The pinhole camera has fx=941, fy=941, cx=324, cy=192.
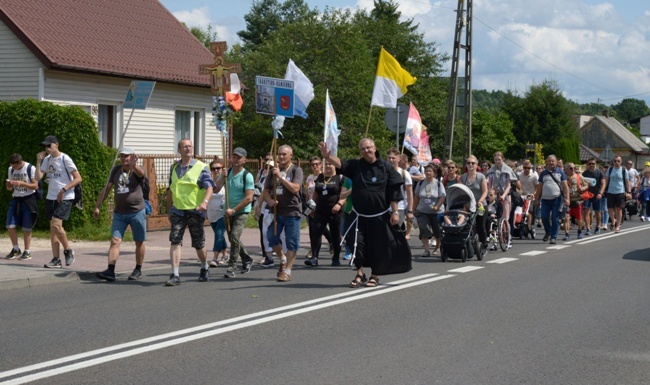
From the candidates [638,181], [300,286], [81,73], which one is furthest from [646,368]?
[638,181]

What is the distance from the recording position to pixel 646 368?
724cm

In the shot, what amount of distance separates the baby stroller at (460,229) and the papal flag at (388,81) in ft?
16.5

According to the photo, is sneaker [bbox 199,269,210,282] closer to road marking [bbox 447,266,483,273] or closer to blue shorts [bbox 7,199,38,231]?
blue shorts [bbox 7,199,38,231]

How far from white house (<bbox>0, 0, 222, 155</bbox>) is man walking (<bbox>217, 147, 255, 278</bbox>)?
11738mm

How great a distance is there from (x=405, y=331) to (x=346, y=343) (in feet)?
2.65

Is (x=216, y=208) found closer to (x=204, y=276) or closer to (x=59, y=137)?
(x=204, y=276)

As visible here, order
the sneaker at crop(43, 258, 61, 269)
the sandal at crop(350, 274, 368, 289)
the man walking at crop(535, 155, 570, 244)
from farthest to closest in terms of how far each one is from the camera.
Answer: the man walking at crop(535, 155, 570, 244) → the sneaker at crop(43, 258, 61, 269) → the sandal at crop(350, 274, 368, 289)

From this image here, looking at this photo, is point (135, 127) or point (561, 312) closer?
point (561, 312)

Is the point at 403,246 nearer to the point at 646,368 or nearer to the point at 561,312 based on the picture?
the point at 561,312

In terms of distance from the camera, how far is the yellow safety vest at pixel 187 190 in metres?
11.9

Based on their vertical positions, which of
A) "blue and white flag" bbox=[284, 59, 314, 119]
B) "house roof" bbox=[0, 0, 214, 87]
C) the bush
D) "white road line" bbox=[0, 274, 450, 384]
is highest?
"house roof" bbox=[0, 0, 214, 87]

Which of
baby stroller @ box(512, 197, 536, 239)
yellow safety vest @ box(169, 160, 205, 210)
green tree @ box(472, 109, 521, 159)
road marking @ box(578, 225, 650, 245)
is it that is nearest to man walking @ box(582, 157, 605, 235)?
road marking @ box(578, 225, 650, 245)

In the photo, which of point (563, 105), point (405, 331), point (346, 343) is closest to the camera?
point (346, 343)

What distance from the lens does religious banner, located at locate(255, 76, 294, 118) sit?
14.1 m
